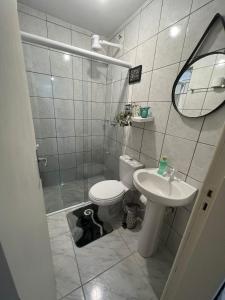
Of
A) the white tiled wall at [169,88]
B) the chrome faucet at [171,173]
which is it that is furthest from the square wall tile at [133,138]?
the chrome faucet at [171,173]

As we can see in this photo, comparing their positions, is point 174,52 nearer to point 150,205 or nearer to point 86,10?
point 86,10

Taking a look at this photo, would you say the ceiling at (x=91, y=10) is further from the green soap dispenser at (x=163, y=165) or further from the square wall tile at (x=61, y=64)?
the green soap dispenser at (x=163, y=165)

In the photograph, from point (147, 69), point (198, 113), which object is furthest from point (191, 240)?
point (147, 69)

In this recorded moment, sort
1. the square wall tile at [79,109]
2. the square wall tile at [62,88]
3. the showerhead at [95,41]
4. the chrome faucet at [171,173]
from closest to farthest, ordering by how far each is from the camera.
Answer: the chrome faucet at [171,173] → the showerhead at [95,41] → the square wall tile at [62,88] → the square wall tile at [79,109]

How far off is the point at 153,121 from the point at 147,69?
57 centimetres

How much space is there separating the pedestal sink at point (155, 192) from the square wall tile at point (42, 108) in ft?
5.19

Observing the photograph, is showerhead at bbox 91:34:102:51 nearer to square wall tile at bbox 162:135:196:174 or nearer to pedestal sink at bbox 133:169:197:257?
square wall tile at bbox 162:135:196:174

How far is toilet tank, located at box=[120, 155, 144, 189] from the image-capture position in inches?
62.8

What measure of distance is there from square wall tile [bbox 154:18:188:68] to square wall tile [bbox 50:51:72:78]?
1261 millimetres

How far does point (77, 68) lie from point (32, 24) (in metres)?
0.66

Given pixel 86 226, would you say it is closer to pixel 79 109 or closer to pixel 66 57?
pixel 79 109

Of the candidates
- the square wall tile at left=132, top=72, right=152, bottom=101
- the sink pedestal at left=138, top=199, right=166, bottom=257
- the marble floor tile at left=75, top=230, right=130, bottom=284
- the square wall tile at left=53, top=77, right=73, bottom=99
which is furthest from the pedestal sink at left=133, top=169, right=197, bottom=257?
the square wall tile at left=53, top=77, right=73, bottom=99

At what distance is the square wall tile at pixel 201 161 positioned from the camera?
1018mm

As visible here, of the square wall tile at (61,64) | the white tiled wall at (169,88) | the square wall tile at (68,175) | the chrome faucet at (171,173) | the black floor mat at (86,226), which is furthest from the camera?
the square wall tile at (68,175)
